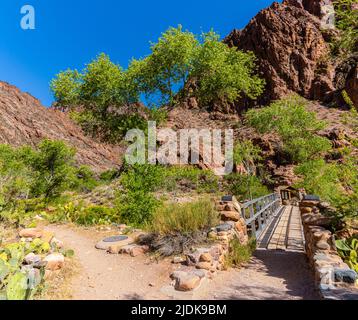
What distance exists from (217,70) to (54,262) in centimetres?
1399

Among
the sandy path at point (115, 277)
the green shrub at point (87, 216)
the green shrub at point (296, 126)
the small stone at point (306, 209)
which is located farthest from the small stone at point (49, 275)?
the green shrub at point (296, 126)

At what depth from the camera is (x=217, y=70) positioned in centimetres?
1639

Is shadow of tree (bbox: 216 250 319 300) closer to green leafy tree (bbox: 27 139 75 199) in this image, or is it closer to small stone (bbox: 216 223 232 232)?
small stone (bbox: 216 223 232 232)

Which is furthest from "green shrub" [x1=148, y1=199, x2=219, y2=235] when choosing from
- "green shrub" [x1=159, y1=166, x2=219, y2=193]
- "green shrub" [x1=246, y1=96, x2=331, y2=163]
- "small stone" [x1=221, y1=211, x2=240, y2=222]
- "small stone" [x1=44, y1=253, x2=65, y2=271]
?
"green shrub" [x1=246, y1=96, x2=331, y2=163]

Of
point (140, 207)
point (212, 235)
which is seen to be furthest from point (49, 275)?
point (140, 207)

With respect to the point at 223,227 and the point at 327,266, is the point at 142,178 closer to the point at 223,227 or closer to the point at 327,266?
the point at 223,227

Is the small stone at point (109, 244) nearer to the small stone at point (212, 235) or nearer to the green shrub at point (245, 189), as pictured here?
the small stone at point (212, 235)

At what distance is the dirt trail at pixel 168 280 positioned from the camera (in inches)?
176

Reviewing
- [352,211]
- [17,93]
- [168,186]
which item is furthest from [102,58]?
[17,93]

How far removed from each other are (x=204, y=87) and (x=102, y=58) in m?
6.61

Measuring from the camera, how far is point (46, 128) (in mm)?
83188

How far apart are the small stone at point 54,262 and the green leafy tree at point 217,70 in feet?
43.4

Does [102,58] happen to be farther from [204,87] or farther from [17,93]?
[17,93]

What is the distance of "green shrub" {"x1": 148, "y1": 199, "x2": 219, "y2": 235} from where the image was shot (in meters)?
6.55
